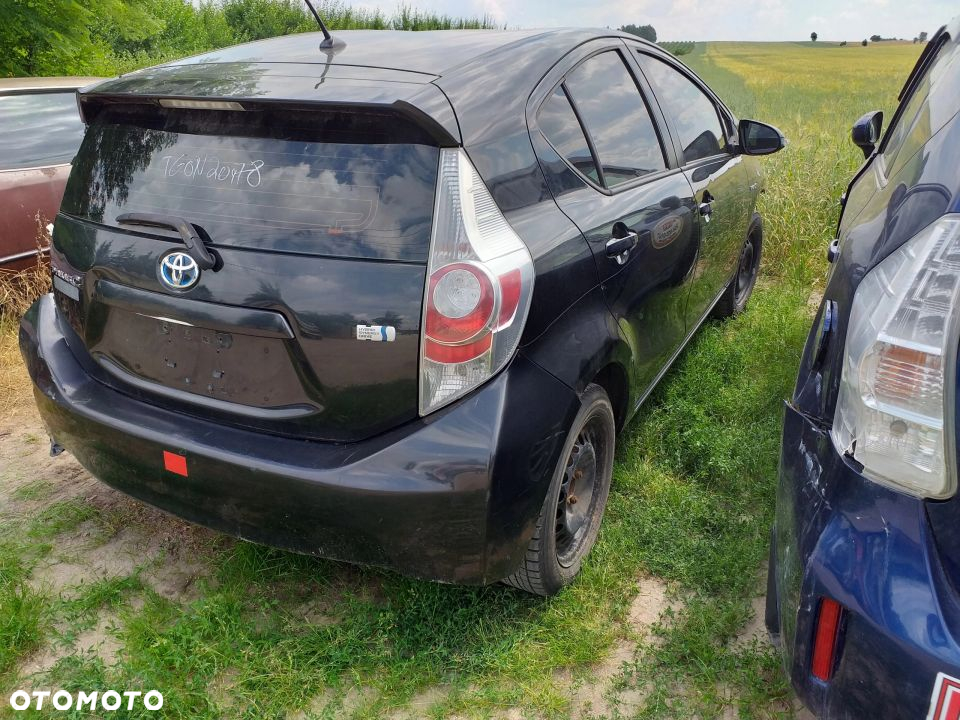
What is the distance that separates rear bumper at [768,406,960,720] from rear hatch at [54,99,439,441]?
38.5 inches

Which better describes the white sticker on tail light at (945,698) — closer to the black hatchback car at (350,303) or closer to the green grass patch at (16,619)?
the black hatchback car at (350,303)

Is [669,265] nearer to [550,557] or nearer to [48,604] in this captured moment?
[550,557]

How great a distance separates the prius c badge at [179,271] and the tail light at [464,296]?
2.19ft

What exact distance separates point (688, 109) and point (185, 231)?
254cm

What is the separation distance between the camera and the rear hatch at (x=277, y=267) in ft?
6.36

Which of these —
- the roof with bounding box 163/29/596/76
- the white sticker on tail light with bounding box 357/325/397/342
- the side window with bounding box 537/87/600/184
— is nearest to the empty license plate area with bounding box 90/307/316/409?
the white sticker on tail light with bounding box 357/325/397/342

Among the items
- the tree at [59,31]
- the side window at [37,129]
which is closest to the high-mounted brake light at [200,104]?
the side window at [37,129]

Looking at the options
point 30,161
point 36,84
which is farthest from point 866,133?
point 36,84

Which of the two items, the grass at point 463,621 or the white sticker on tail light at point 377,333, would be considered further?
the grass at point 463,621

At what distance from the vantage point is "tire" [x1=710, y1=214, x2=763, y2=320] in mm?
4652

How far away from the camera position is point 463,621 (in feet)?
7.88

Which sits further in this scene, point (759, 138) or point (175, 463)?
point (759, 138)

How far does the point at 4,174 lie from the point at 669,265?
3.84 meters

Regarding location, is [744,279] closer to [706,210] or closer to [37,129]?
[706,210]
